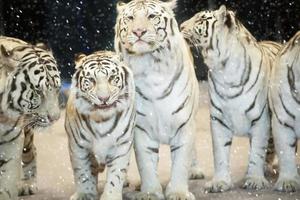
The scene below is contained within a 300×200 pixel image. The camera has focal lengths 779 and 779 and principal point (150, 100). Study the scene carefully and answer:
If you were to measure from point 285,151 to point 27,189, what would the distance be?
584mm

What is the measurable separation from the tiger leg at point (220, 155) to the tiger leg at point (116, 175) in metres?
0.25

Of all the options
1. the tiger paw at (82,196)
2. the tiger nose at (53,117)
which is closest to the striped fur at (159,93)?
the tiger paw at (82,196)

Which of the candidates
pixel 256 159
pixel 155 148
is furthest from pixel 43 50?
pixel 256 159

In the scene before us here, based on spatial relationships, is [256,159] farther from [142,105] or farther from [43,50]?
[43,50]

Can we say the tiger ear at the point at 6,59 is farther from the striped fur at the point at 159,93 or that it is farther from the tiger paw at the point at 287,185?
the tiger paw at the point at 287,185

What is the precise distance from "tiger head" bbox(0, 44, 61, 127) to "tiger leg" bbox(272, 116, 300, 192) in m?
0.53

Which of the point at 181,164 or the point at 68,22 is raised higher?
the point at 68,22

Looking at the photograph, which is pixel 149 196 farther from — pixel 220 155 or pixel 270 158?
pixel 270 158

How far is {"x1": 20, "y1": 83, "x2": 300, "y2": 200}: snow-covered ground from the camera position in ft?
5.56

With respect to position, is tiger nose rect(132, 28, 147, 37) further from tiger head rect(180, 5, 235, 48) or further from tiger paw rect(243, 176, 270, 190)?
tiger paw rect(243, 176, 270, 190)

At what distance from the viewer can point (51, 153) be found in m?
1.83

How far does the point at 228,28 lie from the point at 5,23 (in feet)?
1.66

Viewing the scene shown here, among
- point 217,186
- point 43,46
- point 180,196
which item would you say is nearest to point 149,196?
point 180,196

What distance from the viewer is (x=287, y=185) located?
68.0 inches
